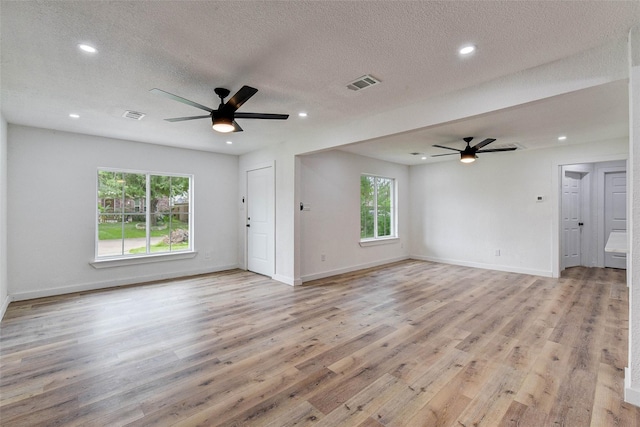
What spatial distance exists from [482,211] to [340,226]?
126 inches

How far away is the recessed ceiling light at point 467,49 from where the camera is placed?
224 centimetres

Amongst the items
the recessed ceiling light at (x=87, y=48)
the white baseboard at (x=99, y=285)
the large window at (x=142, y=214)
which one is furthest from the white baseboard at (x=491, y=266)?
the recessed ceiling light at (x=87, y=48)

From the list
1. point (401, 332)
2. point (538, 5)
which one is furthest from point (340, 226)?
point (538, 5)

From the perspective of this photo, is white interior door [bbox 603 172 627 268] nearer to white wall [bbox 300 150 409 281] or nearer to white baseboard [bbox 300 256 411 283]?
white baseboard [bbox 300 256 411 283]

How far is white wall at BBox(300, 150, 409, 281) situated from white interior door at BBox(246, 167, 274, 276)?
0.67 metres

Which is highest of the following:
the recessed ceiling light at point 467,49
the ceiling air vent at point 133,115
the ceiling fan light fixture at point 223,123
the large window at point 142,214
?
the recessed ceiling light at point 467,49

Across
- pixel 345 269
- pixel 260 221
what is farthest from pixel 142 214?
pixel 345 269

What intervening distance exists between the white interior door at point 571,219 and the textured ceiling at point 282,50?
3.27 m

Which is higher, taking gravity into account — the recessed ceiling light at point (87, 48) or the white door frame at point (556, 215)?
the recessed ceiling light at point (87, 48)

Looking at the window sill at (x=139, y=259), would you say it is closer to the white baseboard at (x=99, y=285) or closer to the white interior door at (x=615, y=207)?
the white baseboard at (x=99, y=285)

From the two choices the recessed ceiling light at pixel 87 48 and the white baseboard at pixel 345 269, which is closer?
the recessed ceiling light at pixel 87 48

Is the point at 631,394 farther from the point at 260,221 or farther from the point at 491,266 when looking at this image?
the point at 260,221

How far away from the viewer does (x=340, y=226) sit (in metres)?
6.02

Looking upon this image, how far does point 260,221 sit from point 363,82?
3679 millimetres
